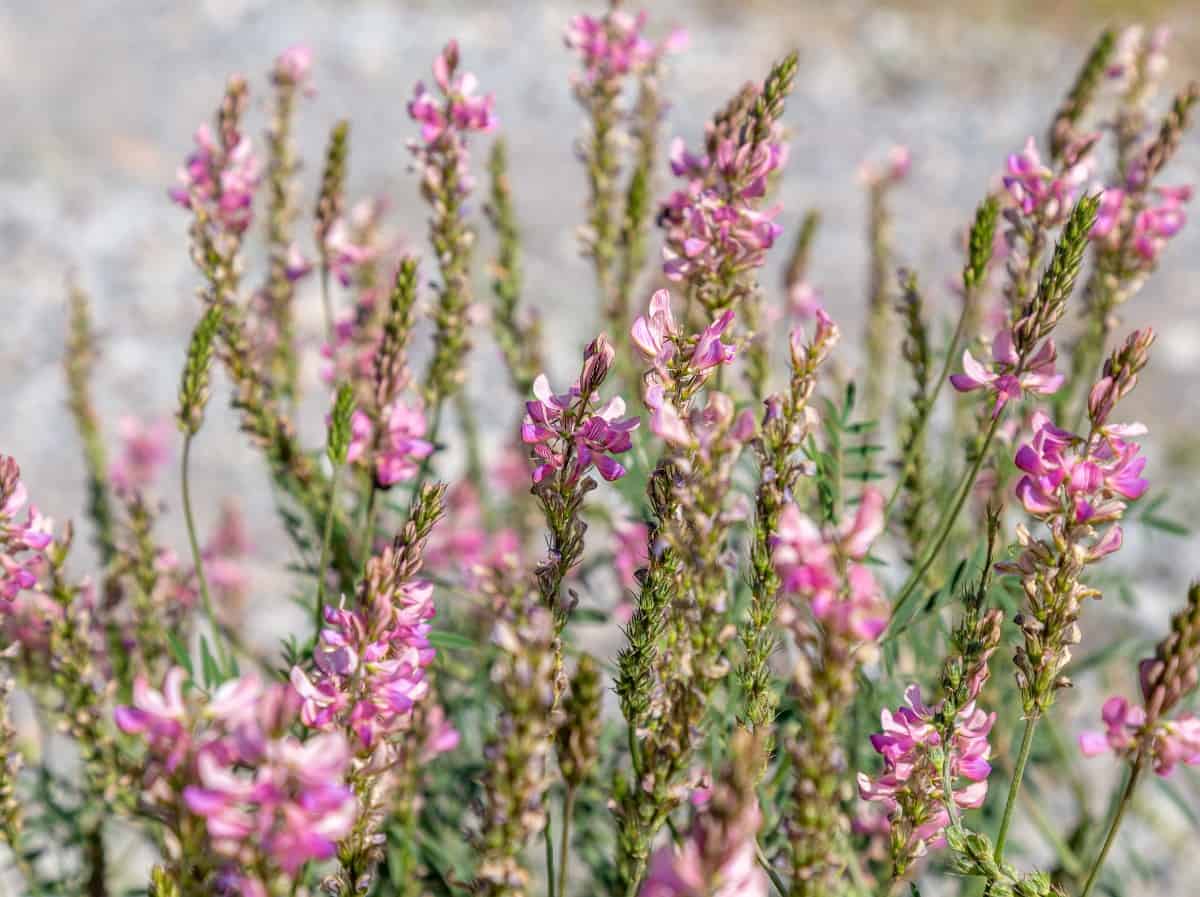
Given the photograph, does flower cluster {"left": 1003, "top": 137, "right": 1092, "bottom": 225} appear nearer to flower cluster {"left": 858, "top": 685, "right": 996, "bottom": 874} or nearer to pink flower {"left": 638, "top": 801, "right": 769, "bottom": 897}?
flower cluster {"left": 858, "top": 685, "right": 996, "bottom": 874}

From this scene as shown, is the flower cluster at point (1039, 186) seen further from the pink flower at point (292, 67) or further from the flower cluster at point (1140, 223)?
the pink flower at point (292, 67)

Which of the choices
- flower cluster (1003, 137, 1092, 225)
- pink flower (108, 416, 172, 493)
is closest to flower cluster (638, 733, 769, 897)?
flower cluster (1003, 137, 1092, 225)

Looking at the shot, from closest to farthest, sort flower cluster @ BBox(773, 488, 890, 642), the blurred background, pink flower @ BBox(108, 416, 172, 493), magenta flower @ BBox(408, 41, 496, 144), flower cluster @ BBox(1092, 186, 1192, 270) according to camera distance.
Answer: flower cluster @ BBox(773, 488, 890, 642) < magenta flower @ BBox(408, 41, 496, 144) < flower cluster @ BBox(1092, 186, 1192, 270) < pink flower @ BBox(108, 416, 172, 493) < the blurred background

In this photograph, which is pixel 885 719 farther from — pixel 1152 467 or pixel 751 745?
pixel 1152 467

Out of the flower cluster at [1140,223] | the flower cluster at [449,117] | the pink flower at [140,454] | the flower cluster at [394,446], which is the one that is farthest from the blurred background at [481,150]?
the flower cluster at [394,446]

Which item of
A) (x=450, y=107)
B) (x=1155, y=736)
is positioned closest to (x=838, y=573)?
(x=1155, y=736)

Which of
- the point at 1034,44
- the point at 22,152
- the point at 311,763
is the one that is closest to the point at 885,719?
the point at 311,763

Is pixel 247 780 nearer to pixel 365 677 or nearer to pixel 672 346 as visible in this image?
pixel 365 677
